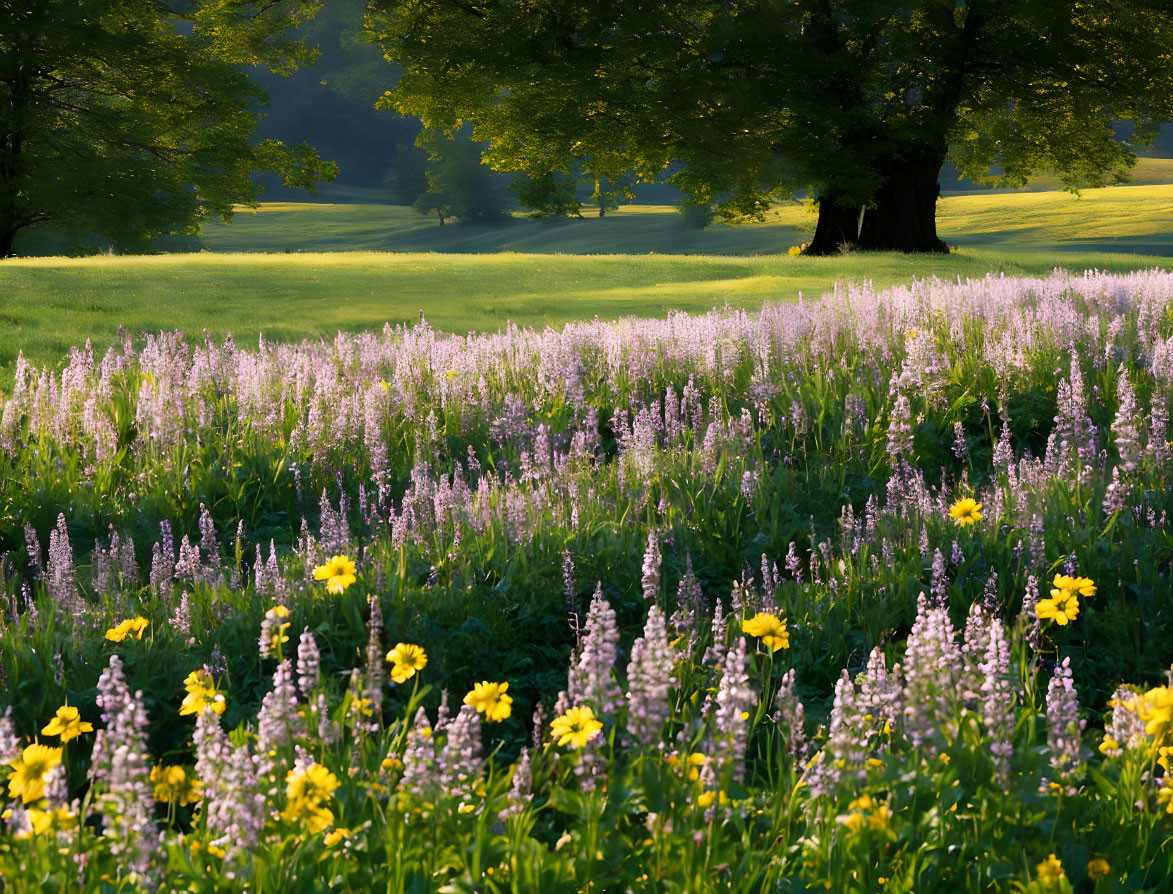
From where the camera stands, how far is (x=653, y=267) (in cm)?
2483

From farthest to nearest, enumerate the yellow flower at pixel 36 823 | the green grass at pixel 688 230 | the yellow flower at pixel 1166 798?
the green grass at pixel 688 230, the yellow flower at pixel 1166 798, the yellow flower at pixel 36 823

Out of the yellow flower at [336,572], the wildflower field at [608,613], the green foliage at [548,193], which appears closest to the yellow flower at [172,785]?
the wildflower field at [608,613]

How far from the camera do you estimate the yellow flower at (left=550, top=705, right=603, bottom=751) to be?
2137 millimetres

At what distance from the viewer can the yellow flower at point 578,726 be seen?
2137 mm

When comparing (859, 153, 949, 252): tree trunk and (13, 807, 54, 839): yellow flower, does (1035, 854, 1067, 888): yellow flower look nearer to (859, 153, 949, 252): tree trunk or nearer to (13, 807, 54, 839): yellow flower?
(13, 807, 54, 839): yellow flower

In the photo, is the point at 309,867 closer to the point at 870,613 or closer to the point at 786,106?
the point at 870,613

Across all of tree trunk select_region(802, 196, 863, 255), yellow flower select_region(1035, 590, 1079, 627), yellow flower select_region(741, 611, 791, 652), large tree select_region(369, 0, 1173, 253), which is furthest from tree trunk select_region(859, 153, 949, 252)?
yellow flower select_region(741, 611, 791, 652)

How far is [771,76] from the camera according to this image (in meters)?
23.6

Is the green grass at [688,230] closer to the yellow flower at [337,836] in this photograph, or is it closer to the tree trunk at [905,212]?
the tree trunk at [905,212]

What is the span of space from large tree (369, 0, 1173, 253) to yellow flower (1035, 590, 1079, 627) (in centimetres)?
2082

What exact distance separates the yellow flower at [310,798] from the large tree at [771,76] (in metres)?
21.9

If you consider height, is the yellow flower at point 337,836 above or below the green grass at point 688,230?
below

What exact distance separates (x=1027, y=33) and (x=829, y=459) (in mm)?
21851

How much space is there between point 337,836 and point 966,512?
136 inches
